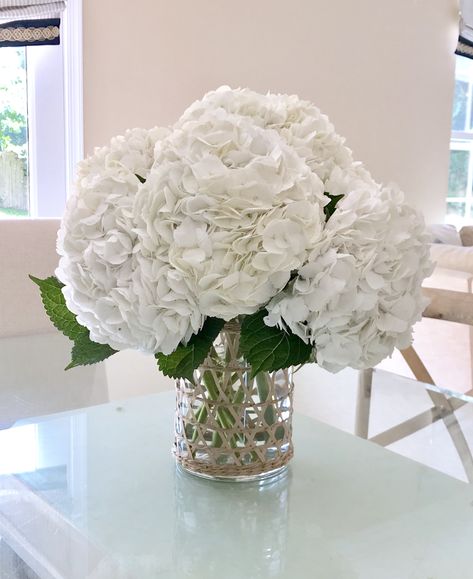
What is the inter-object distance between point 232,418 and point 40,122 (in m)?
2.22

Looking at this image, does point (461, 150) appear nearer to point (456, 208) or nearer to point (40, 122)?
point (456, 208)

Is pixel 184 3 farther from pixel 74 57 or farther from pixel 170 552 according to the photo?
pixel 170 552

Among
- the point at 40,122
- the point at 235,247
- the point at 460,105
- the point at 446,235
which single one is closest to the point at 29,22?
the point at 40,122

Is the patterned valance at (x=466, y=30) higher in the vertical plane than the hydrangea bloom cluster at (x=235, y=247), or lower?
higher

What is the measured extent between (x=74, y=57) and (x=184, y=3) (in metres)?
0.59

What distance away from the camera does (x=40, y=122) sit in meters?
2.68

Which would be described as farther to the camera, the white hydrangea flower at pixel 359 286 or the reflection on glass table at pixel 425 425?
the reflection on glass table at pixel 425 425

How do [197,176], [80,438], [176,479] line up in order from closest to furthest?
[197,176], [176,479], [80,438]

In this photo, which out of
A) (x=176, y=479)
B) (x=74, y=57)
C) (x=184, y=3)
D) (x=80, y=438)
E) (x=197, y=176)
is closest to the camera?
(x=197, y=176)

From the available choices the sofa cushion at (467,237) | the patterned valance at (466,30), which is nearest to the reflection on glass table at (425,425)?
the sofa cushion at (467,237)

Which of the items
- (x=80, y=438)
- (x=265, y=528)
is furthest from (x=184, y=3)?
(x=265, y=528)

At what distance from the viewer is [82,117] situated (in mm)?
2648

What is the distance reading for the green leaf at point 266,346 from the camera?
0.66m

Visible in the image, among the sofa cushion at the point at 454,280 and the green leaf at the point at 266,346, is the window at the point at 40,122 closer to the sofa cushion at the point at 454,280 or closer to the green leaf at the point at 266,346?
the sofa cushion at the point at 454,280
